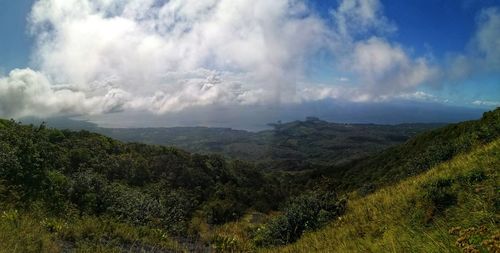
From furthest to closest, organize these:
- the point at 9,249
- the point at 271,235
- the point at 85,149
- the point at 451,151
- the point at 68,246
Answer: the point at 85,149 → the point at 451,151 → the point at 271,235 → the point at 68,246 → the point at 9,249

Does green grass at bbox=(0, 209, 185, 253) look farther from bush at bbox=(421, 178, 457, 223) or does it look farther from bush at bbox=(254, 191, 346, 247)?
bush at bbox=(421, 178, 457, 223)

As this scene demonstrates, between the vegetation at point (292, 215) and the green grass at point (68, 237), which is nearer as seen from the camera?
the vegetation at point (292, 215)

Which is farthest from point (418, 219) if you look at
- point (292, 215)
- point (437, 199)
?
point (292, 215)

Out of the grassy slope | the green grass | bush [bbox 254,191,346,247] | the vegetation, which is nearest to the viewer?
the grassy slope

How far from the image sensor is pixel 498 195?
6547 mm

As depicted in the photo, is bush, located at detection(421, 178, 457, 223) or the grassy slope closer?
the grassy slope

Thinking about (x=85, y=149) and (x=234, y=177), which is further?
(x=234, y=177)

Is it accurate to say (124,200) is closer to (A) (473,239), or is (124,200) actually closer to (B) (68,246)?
(B) (68,246)

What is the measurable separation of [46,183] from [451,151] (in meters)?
18.8

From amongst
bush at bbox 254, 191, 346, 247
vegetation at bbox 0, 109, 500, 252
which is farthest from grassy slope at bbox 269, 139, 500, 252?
bush at bbox 254, 191, 346, 247

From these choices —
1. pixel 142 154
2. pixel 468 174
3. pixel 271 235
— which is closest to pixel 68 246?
pixel 271 235

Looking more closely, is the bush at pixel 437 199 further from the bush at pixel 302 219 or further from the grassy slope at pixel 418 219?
the bush at pixel 302 219

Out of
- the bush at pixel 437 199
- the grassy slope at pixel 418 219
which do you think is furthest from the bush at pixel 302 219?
the bush at pixel 437 199

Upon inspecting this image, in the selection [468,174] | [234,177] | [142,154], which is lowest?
[234,177]
